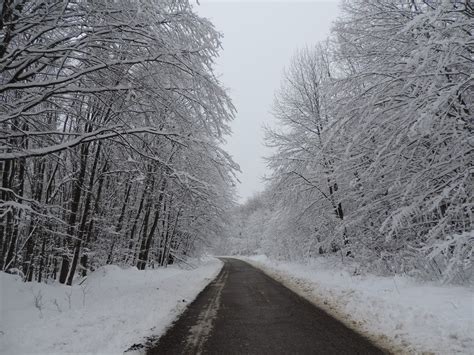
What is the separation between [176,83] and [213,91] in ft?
3.30

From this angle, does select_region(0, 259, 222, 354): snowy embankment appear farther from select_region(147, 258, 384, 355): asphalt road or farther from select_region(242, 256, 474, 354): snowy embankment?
select_region(242, 256, 474, 354): snowy embankment

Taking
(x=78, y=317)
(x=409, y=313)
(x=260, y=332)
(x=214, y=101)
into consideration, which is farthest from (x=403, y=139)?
(x=78, y=317)

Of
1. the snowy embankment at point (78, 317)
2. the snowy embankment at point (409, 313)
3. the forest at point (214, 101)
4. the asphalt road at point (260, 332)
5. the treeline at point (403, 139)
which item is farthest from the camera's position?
the treeline at point (403, 139)

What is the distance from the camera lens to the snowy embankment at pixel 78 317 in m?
5.12

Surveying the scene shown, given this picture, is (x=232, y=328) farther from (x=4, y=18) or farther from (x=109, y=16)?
A: (x=4, y=18)

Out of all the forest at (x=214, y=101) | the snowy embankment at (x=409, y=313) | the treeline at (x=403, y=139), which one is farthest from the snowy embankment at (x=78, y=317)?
the treeline at (x=403, y=139)

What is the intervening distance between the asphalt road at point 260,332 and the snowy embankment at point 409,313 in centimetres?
43

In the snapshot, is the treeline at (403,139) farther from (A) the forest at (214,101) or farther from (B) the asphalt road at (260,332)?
(B) the asphalt road at (260,332)

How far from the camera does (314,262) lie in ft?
65.8

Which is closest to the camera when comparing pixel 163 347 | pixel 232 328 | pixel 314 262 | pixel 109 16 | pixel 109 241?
pixel 163 347

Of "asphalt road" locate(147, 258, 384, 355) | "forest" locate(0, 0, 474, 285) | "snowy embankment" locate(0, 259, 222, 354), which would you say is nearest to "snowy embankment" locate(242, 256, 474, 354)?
"asphalt road" locate(147, 258, 384, 355)

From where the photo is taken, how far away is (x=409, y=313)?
603 cm

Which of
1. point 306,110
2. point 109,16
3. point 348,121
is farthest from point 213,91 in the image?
point 306,110

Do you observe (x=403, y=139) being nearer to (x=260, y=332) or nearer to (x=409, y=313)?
(x=409, y=313)
